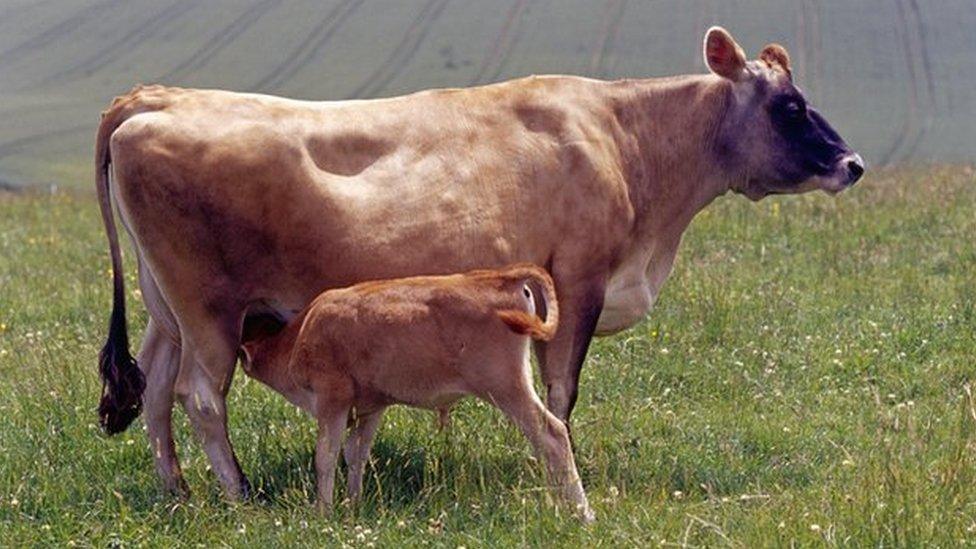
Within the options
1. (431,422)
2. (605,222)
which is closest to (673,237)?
(605,222)

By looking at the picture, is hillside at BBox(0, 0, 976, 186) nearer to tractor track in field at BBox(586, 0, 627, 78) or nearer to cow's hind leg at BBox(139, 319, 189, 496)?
tractor track in field at BBox(586, 0, 627, 78)

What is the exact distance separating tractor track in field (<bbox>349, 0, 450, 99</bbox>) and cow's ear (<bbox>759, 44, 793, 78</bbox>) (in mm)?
17747

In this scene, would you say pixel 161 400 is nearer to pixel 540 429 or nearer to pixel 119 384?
pixel 119 384

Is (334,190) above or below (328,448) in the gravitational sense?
above

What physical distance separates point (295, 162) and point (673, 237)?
2330 mm

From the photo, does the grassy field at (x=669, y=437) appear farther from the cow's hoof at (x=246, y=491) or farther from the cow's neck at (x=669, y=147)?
the cow's neck at (x=669, y=147)

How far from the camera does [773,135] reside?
8.77 metres

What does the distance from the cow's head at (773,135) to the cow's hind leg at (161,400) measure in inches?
121

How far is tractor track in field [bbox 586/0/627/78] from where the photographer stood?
25.8 m

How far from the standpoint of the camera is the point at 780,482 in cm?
743

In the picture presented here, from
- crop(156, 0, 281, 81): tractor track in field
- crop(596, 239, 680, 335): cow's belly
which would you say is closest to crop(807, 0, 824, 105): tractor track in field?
crop(156, 0, 281, 81): tractor track in field

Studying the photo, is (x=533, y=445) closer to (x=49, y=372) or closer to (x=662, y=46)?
(x=49, y=372)

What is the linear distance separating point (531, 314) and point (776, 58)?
2.94 meters

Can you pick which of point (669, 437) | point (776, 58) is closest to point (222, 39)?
point (776, 58)
